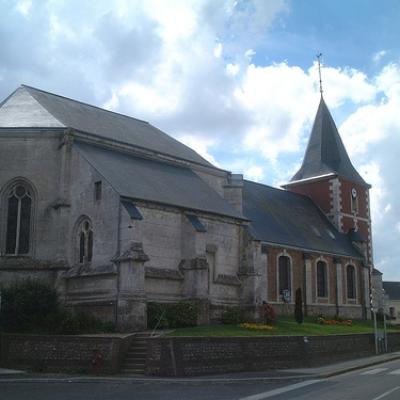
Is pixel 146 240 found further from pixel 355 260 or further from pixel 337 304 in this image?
pixel 355 260

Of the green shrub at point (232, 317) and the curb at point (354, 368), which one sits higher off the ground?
the green shrub at point (232, 317)

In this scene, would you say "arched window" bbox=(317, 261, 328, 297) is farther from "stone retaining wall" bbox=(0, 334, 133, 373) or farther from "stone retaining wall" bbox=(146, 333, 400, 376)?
"stone retaining wall" bbox=(0, 334, 133, 373)

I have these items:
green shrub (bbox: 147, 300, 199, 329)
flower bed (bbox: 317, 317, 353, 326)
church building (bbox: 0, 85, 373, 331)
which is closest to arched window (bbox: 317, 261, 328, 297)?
flower bed (bbox: 317, 317, 353, 326)

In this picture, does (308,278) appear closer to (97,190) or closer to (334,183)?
(334,183)

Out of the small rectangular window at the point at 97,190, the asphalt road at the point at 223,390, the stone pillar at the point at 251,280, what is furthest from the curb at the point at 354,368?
the small rectangular window at the point at 97,190

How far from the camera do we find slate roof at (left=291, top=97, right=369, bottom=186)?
54.4m

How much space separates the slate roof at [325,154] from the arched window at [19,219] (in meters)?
31.4

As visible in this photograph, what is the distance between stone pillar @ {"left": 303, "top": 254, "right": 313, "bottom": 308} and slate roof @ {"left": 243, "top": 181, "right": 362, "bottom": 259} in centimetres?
90

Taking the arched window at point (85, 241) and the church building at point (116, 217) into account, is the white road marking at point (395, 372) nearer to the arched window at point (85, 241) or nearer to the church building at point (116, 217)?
the church building at point (116, 217)

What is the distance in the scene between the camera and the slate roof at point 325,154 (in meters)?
54.4

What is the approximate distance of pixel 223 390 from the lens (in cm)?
1705

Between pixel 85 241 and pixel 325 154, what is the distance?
32599mm

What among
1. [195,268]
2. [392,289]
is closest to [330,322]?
[195,268]

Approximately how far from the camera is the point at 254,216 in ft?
142
